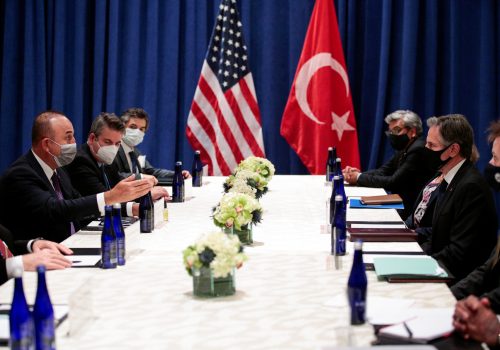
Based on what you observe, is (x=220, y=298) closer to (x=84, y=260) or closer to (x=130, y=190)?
(x=84, y=260)

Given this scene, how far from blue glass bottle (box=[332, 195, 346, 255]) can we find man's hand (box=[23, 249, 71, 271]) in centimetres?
104

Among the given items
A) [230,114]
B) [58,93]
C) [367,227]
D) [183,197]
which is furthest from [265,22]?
[367,227]

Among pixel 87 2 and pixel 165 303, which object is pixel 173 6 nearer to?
pixel 87 2

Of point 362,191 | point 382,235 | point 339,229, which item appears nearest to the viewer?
point 339,229

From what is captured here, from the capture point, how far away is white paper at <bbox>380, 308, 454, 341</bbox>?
2143 mm

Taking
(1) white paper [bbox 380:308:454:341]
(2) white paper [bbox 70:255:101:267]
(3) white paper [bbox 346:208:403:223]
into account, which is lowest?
(3) white paper [bbox 346:208:403:223]

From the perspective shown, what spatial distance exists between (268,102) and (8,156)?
2.70 m

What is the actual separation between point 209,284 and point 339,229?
0.81 meters

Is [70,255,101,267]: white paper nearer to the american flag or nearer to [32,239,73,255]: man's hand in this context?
[32,239,73,255]: man's hand

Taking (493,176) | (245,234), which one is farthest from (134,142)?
(493,176)

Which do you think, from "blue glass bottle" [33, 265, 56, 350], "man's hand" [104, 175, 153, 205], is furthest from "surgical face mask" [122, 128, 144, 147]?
"blue glass bottle" [33, 265, 56, 350]

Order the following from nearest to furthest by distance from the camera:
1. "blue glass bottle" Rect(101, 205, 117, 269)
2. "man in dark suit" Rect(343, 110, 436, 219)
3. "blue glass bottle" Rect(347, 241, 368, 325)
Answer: "blue glass bottle" Rect(347, 241, 368, 325)
"blue glass bottle" Rect(101, 205, 117, 269)
"man in dark suit" Rect(343, 110, 436, 219)

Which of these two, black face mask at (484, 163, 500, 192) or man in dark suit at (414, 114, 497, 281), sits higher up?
black face mask at (484, 163, 500, 192)

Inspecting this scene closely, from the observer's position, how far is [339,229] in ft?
10.6
